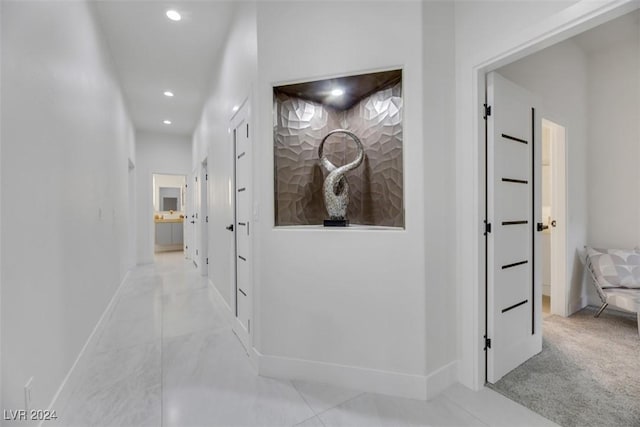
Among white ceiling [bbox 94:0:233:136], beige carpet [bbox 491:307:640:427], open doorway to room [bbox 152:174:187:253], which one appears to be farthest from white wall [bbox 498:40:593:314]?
open doorway to room [bbox 152:174:187:253]

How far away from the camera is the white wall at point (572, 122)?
2822mm

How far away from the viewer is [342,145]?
235 centimetres

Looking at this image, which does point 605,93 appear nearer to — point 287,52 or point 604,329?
point 604,329

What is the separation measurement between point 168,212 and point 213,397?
850 centimetres

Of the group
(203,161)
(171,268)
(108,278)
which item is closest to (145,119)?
(203,161)

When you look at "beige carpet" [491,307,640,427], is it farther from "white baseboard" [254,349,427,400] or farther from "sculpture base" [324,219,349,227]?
"sculpture base" [324,219,349,227]

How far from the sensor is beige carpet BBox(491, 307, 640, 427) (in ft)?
5.47

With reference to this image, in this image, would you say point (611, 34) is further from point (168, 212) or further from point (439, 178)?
point (168, 212)

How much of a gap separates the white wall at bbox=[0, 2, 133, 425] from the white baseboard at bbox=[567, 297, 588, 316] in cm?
440

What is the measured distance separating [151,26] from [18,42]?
2134 millimetres

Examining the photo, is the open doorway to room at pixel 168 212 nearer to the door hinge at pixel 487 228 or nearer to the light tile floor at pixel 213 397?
the light tile floor at pixel 213 397

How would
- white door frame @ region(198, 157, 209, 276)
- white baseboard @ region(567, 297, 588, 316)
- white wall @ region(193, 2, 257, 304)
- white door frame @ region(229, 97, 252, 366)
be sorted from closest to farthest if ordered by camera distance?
white door frame @ region(229, 97, 252, 366)
white wall @ region(193, 2, 257, 304)
white baseboard @ region(567, 297, 588, 316)
white door frame @ region(198, 157, 209, 276)

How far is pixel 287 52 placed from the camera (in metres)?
2.03

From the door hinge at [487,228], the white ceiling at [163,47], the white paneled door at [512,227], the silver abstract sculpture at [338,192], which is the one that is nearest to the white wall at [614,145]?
the white paneled door at [512,227]
